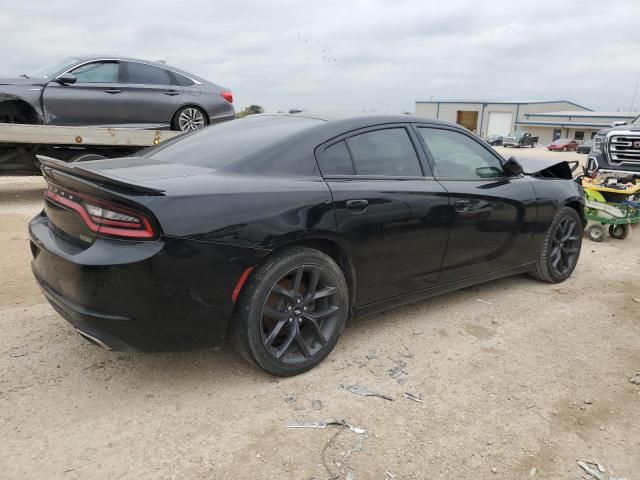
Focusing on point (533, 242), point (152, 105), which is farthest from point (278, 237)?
point (152, 105)

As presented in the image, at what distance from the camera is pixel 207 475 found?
2.14m

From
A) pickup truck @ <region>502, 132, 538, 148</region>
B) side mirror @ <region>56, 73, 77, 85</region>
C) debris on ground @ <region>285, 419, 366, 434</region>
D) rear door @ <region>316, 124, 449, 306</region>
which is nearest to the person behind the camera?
debris on ground @ <region>285, 419, 366, 434</region>

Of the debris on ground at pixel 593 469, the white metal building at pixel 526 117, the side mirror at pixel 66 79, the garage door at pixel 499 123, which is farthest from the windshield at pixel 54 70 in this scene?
the garage door at pixel 499 123

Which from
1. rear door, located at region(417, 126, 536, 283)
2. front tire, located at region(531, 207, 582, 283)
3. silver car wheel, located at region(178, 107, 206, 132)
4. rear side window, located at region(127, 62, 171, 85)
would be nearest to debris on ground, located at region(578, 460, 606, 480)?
rear door, located at region(417, 126, 536, 283)

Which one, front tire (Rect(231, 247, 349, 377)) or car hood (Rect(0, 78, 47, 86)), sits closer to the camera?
front tire (Rect(231, 247, 349, 377))

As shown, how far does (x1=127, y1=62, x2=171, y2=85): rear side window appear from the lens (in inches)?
308

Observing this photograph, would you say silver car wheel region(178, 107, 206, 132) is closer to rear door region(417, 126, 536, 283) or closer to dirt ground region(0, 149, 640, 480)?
dirt ground region(0, 149, 640, 480)

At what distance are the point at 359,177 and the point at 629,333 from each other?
2398 mm

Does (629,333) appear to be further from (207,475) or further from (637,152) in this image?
(637,152)

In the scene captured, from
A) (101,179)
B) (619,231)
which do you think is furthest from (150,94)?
(619,231)

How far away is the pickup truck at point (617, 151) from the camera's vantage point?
833 cm

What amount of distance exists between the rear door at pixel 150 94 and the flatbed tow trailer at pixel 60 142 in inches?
13.7

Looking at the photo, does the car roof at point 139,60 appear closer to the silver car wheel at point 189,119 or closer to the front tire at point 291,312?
the silver car wheel at point 189,119

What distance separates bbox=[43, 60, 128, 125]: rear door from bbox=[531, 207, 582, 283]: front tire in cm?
634
